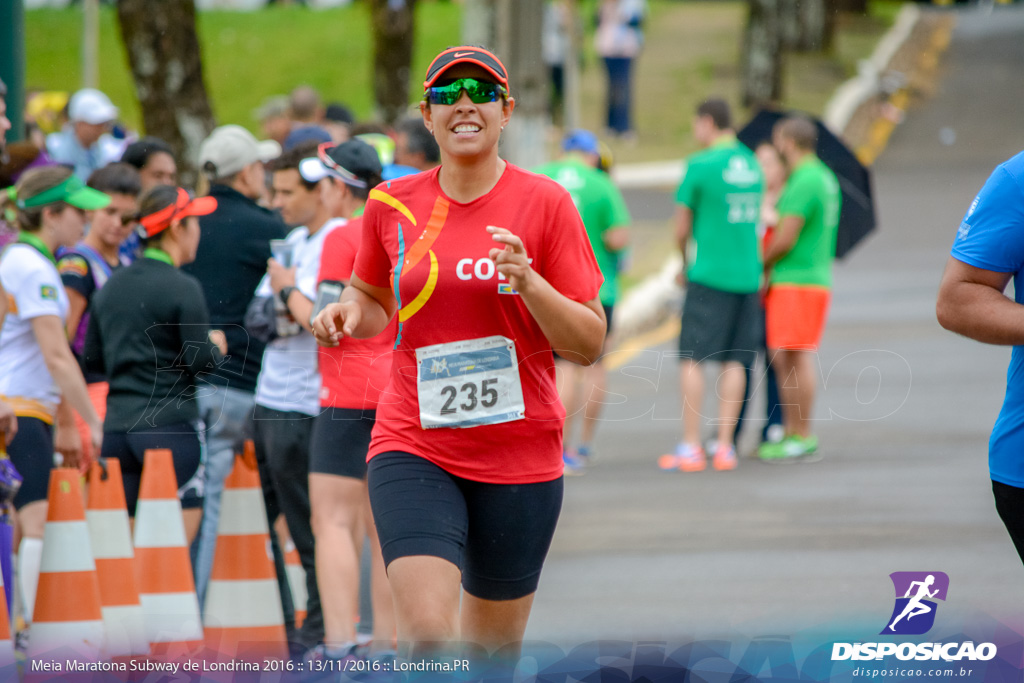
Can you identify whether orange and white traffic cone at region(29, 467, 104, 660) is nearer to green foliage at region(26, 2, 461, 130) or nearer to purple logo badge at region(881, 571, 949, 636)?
purple logo badge at region(881, 571, 949, 636)

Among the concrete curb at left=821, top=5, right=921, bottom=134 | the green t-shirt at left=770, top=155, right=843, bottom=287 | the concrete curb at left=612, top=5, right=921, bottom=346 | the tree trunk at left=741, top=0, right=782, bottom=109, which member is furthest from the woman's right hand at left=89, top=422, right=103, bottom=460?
the tree trunk at left=741, top=0, right=782, bottom=109

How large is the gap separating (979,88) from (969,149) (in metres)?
6.62

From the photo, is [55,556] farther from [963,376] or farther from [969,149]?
[969,149]

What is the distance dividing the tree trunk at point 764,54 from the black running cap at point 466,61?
65.5 feet

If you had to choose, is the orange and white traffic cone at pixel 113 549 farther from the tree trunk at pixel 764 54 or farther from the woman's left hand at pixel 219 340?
the tree trunk at pixel 764 54

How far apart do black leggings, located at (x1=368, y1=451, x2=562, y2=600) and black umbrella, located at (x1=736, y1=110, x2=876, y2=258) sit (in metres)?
5.89

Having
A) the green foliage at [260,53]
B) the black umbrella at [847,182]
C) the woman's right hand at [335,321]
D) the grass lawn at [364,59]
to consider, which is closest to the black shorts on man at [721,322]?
the black umbrella at [847,182]

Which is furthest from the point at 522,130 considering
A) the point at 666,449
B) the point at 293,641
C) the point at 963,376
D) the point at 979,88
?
the point at 979,88

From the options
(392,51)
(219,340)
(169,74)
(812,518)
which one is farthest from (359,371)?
(392,51)

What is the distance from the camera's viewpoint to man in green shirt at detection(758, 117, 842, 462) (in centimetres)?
862

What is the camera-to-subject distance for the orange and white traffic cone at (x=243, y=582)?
5.55 metres

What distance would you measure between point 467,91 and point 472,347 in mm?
719

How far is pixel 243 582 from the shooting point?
5.60 m

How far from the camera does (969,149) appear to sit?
20.0m
